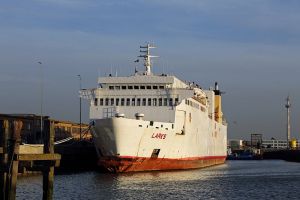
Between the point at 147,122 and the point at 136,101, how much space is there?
6.54 meters

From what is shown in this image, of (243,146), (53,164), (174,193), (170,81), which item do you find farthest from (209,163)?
(243,146)

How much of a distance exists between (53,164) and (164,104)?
31.0m

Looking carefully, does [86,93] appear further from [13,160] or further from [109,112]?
[13,160]

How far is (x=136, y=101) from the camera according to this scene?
54.9 metres

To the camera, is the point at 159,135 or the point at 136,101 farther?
the point at 136,101

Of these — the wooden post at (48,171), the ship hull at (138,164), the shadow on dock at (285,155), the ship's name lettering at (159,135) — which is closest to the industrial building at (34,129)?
the ship hull at (138,164)

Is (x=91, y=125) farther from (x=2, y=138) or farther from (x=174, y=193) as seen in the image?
(x=2, y=138)

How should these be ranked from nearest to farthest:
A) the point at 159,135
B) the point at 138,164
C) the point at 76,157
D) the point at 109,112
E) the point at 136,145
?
the point at 136,145, the point at 138,164, the point at 159,135, the point at 109,112, the point at 76,157

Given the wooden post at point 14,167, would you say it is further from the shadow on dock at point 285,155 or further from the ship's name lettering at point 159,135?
the shadow on dock at point 285,155

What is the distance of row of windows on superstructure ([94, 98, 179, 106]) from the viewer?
179ft

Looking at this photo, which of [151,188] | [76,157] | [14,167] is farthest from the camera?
[76,157]

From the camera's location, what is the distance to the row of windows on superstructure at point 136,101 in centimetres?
5444

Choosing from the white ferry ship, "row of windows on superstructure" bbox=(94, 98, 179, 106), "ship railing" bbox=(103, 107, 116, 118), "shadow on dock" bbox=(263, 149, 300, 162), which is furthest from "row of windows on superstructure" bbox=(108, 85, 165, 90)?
"shadow on dock" bbox=(263, 149, 300, 162)

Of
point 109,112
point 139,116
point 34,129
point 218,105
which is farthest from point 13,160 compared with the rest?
point 218,105
